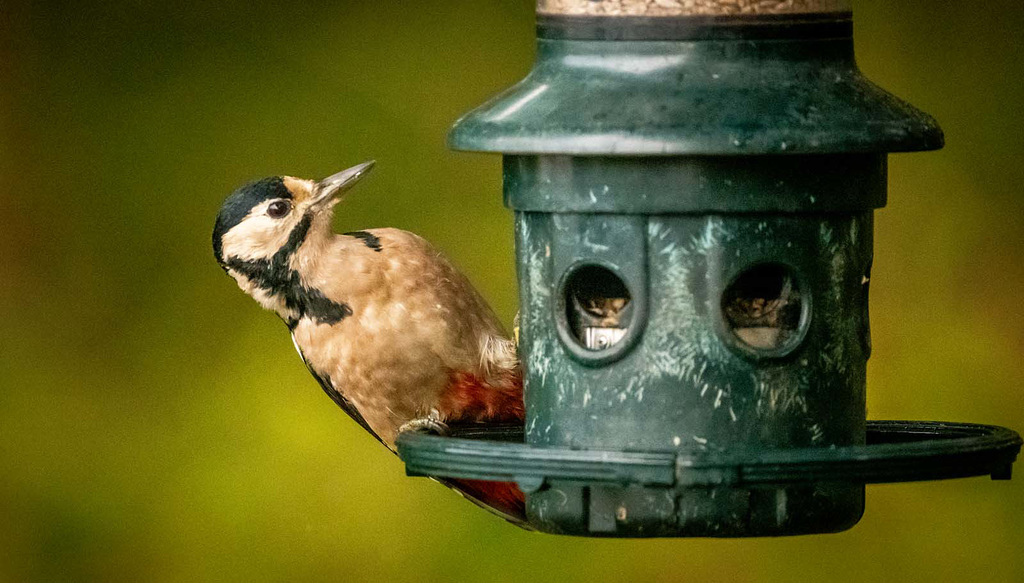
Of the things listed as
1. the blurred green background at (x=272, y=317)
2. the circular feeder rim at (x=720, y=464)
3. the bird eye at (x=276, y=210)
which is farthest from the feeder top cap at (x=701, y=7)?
the blurred green background at (x=272, y=317)

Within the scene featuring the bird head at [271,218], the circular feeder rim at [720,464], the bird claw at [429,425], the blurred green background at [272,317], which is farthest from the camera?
the blurred green background at [272,317]

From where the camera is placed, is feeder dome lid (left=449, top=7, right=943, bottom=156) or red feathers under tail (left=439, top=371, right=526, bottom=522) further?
red feathers under tail (left=439, top=371, right=526, bottom=522)

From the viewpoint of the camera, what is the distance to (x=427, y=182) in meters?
6.68

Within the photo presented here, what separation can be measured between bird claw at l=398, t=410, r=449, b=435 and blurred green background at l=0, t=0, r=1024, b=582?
1483mm

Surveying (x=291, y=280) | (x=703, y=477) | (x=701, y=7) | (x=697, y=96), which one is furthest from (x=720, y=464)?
(x=291, y=280)

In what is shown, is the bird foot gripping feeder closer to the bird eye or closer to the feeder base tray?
the feeder base tray

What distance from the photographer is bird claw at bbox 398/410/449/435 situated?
4633mm

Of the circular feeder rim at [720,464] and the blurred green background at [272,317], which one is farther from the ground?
the circular feeder rim at [720,464]

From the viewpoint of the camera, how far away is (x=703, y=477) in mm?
3467

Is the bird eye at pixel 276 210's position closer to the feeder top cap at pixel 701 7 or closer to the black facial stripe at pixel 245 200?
the black facial stripe at pixel 245 200

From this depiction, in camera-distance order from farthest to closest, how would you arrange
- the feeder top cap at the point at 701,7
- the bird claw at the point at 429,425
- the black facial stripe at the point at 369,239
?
the black facial stripe at the point at 369,239 → the bird claw at the point at 429,425 → the feeder top cap at the point at 701,7

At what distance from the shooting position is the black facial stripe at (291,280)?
4762 mm

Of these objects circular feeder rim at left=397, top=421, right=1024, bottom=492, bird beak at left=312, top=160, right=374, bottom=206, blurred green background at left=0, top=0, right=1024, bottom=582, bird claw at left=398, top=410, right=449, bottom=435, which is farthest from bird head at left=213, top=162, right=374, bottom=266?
blurred green background at left=0, top=0, right=1024, bottom=582

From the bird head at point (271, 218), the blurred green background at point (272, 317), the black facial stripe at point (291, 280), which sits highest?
the bird head at point (271, 218)
